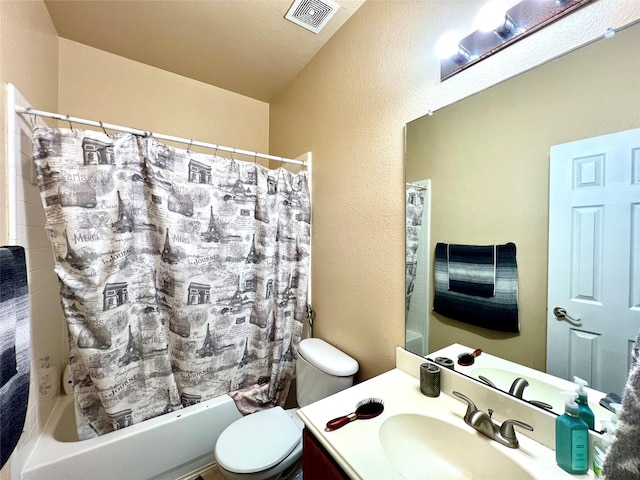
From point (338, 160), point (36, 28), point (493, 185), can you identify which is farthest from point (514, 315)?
point (36, 28)

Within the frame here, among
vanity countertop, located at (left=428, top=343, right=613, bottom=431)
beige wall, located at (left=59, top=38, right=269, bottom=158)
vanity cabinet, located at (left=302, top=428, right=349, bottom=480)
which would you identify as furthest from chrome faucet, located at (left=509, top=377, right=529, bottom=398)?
beige wall, located at (left=59, top=38, right=269, bottom=158)

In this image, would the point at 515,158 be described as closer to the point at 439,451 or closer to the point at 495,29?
the point at 495,29

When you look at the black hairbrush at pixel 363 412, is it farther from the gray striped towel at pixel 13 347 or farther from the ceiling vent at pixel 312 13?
the ceiling vent at pixel 312 13

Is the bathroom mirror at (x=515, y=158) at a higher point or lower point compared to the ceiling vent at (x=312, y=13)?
lower

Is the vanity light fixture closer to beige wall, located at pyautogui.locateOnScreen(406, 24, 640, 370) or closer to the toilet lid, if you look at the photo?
beige wall, located at pyautogui.locateOnScreen(406, 24, 640, 370)

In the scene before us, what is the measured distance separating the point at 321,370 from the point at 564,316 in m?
1.02

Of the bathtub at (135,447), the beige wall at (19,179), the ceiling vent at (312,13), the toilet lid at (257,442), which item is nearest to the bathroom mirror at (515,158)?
the toilet lid at (257,442)

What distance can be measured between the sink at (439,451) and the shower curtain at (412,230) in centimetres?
40

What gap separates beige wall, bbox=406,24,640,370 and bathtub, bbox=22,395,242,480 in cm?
133

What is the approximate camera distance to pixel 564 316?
70 cm

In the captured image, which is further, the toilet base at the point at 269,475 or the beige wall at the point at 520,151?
the toilet base at the point at 269,475

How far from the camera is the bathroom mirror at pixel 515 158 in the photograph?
2.09 feet

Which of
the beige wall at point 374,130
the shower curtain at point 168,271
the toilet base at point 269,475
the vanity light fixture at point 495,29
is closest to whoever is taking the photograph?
the vanity light fixture at point 495,29

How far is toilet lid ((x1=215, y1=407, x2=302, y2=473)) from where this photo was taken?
3.52ft
